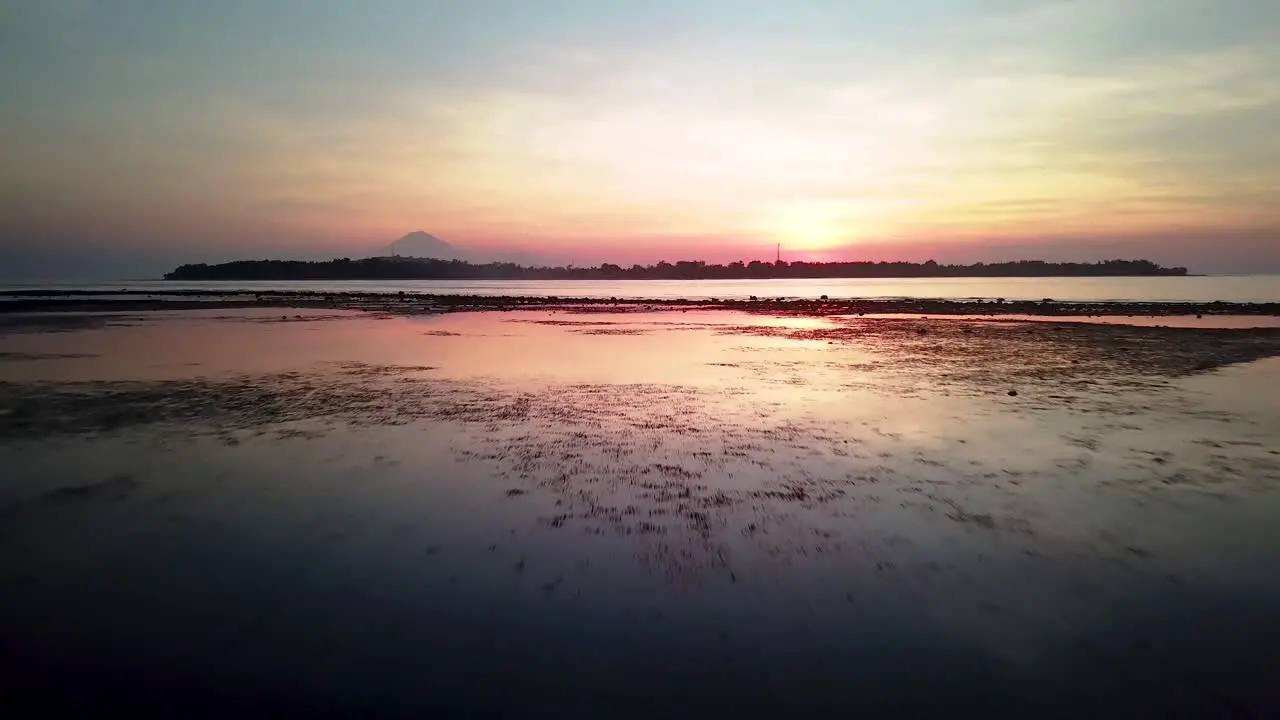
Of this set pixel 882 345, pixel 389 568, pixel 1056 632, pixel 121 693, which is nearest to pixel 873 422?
pixel 1056 632

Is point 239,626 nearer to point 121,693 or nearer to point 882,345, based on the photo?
point 121,693

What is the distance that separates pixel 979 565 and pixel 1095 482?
4.67 m

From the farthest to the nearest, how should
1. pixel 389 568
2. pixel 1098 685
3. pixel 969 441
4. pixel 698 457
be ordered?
pixel 969 441, pixel 698 457, pixel 389 568, pixel 1098 685

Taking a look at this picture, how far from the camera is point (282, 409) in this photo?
686 inches

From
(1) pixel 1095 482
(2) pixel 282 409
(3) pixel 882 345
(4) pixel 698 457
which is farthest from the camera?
(3) pixel 882 345

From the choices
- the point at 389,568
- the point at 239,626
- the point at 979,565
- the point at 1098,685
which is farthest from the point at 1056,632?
the point at 239,626

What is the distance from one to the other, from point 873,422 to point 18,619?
47.9 feet

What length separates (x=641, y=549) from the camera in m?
8.75

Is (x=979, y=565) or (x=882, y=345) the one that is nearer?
Result: (x=979, y=565)

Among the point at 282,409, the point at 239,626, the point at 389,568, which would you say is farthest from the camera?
the point at 282,409

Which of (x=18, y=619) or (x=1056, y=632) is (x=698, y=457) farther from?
(x=18, y=619)

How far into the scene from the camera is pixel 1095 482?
11.6 m

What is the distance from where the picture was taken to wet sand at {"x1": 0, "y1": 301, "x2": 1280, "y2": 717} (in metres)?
5.83

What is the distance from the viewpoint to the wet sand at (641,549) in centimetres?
583
